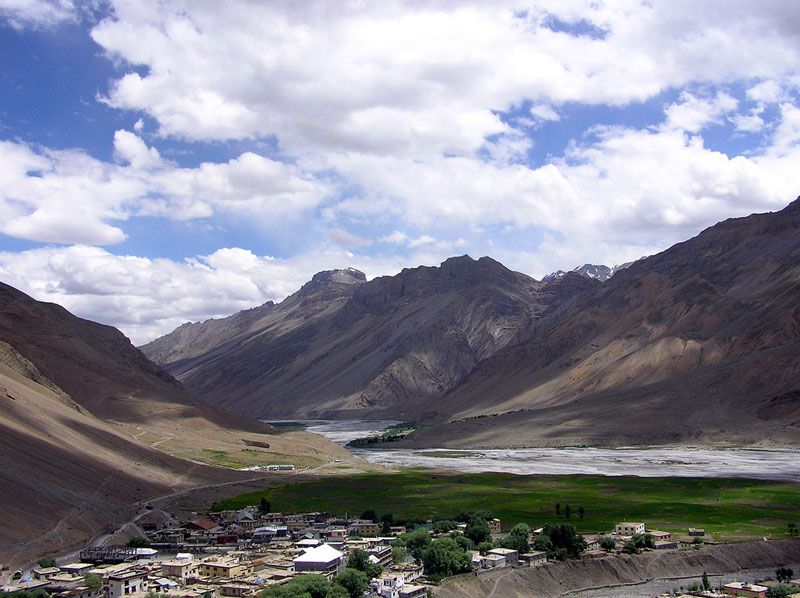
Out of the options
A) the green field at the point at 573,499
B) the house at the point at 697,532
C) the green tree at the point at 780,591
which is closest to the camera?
the green tree at the point at 780,591

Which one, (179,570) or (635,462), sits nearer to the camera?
(179,570)

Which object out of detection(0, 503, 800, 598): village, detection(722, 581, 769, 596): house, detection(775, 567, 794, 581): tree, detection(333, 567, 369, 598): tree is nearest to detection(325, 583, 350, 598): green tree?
detection(333, 567, 369, 598): tree

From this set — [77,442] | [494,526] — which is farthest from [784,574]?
[77,442]

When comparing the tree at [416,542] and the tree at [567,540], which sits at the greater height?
the tree at [416,542]

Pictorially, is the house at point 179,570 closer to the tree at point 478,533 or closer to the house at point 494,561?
the house at point 494,561

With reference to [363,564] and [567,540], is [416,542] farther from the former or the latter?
[567,540]

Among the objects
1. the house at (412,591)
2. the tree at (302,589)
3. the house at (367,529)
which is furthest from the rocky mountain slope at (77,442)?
the house at (412,591)
